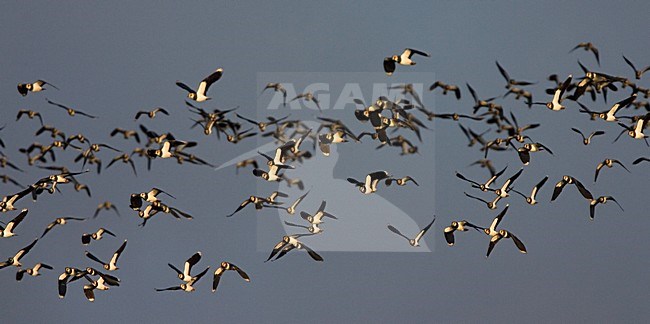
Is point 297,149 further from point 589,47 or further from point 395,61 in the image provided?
point 589,47

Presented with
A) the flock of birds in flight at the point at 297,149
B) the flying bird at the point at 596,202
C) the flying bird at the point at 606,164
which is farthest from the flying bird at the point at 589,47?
the flying bird at the point at 596,202

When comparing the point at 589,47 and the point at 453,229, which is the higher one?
the point at 589,47

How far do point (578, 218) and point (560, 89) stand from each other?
82cm

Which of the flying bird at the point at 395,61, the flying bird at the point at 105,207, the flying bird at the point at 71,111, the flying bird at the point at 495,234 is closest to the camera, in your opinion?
the flying bird at the point at 395,61

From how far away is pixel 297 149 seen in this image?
157 inches

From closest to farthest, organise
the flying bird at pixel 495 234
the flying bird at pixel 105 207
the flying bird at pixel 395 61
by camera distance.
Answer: the flying bird at pixel 395 61 < the flying bird at pixel 495 234 < the flying bird at pixel 105 207

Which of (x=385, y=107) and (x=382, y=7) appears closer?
(x=385, y=107)

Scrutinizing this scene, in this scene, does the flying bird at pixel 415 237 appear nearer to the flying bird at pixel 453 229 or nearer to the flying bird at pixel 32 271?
the flying bird at pixel 453 229

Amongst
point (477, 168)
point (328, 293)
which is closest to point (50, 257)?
point (328, 293)

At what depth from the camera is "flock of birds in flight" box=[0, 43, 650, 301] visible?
3.81m

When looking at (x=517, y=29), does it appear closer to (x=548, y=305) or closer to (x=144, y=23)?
(x=548, y=305)

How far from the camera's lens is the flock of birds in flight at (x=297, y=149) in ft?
12.5

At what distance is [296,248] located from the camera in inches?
164

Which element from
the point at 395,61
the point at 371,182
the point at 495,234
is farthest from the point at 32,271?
the point at 495,234
